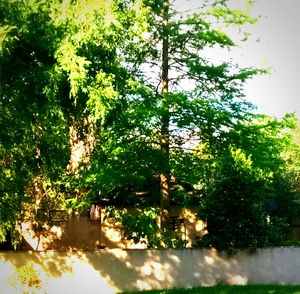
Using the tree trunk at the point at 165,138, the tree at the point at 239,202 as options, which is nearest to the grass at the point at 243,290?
the tree at the point at 239,202

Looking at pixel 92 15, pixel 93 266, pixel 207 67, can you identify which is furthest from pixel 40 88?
pixel 207 67

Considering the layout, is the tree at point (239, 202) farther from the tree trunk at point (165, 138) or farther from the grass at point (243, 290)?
the tree trunk at point (165, 138)

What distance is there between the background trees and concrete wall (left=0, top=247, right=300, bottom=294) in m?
0.72

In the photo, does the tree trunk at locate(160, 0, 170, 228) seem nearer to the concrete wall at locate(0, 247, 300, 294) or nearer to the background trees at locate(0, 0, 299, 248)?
the background trees at locate(0, 0, 299, 248)

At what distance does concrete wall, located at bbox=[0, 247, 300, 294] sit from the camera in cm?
1512

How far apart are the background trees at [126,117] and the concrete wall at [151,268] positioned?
72 cm

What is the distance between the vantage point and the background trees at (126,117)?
33.0 feet

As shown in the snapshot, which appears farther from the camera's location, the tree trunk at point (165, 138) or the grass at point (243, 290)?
the tree trunk at point (165, 138)

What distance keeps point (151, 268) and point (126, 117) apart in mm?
5647

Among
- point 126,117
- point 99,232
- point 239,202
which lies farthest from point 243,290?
point 99,232

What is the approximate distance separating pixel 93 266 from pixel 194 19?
11.5 meters

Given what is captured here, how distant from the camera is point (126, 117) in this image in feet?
53.3

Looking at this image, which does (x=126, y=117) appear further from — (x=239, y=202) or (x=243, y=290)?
(x=243, y=290)

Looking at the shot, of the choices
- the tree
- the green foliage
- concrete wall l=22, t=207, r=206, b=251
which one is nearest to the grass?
the tree
